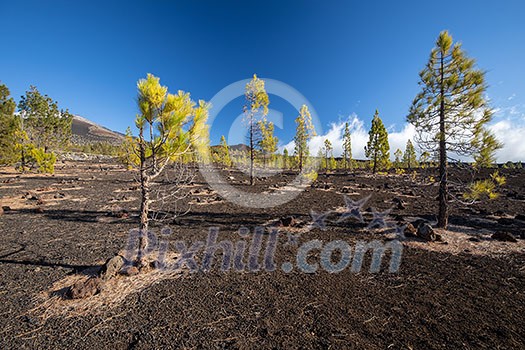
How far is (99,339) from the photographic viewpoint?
323cm

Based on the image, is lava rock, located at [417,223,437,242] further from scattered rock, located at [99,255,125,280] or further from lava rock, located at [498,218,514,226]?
scattered rock, located at [99,255,125,280]

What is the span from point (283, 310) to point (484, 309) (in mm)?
3641

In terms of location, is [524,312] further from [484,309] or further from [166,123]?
[166,123]

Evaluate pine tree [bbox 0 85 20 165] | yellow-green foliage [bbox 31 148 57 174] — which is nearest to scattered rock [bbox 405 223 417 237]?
pine tree [bbox 0 85 20 165]

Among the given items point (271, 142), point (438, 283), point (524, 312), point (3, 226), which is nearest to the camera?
point (524, 312)

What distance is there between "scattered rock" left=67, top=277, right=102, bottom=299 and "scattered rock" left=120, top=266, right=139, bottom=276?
511 mm

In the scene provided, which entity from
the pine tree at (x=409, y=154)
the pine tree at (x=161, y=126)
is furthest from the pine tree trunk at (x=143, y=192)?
the pine tree at (x=409, y=154)

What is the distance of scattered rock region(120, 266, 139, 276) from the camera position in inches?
197

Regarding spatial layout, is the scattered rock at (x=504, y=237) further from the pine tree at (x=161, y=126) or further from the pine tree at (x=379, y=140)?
the pine tree at (x=379, y=140)

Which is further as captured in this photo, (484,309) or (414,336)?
(484,309)

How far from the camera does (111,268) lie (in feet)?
15.9

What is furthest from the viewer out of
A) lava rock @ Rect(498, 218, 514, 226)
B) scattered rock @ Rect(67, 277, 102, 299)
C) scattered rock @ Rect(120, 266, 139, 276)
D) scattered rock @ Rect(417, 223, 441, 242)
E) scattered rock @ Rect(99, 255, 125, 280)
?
lava rock @ Rect(498, 218, 514, 226)

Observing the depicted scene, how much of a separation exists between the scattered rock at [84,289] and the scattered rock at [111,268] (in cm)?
20

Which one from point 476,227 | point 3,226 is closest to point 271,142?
point 476,227
